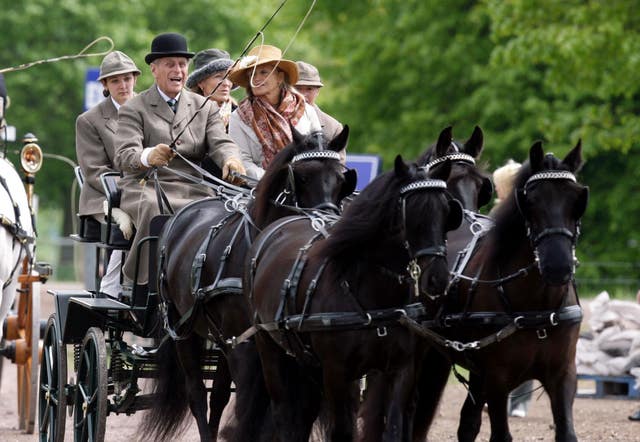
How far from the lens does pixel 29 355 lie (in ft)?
38.0

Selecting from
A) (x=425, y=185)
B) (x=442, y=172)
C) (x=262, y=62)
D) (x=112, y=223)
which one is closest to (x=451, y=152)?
(x=262, y=62)

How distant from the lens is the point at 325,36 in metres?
30.7

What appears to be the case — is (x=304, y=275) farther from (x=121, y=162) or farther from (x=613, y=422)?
(x=613, y=422)

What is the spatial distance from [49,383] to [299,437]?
122 inches

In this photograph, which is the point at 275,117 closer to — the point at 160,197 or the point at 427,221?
the point at 160,197

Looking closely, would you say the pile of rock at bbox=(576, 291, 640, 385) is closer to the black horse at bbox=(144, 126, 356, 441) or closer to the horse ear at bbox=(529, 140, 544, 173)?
the black horse at bbox=(144, 126, 356, 441)

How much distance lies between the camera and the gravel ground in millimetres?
11125

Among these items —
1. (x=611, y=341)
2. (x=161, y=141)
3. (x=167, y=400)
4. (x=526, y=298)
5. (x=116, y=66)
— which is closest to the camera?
(x=526, y=298)

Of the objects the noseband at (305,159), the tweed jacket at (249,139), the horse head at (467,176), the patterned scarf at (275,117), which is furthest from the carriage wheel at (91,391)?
the horse head at (467,176)

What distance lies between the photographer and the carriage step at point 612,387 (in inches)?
516

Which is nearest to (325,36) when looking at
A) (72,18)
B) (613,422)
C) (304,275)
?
(72,18)

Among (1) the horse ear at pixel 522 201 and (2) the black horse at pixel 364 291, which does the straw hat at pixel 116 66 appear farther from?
(1) the horse ear at pixel 522 201

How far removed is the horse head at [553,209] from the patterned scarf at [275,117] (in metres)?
2.20

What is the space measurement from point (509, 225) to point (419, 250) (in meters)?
1.04
